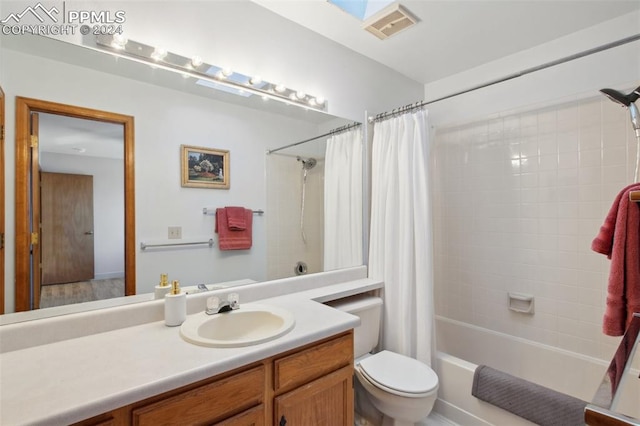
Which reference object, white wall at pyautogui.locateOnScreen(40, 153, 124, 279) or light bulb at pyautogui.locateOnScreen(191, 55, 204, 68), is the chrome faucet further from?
light bulb at pyautogui.locateOnScreen(191, 55, 204, 68)

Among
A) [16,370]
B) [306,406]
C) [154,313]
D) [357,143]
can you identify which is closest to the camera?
[16,370]

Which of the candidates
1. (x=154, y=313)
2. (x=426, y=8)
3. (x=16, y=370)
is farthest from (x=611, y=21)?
(x=16, y=370)

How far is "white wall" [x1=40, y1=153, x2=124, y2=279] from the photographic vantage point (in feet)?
4.02

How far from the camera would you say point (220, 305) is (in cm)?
139

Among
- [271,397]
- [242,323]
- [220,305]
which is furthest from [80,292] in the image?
[271,397]

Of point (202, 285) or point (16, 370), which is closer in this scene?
point (16, 370)

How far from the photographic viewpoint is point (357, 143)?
2.25m

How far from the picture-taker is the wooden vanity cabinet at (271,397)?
850mm

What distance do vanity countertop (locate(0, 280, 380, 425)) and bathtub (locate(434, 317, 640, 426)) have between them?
992 mm

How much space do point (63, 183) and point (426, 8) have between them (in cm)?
209

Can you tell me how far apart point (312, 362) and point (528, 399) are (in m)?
1.12

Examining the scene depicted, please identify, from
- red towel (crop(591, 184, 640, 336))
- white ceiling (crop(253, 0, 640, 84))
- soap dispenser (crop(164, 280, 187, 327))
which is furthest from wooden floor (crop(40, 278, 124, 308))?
red towel (crop(591, 184, 640, 336))

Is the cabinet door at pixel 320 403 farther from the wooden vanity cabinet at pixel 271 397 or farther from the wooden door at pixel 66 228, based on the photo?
the wooden door at pixel 66 228

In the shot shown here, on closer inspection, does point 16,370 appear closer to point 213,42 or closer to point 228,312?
point 228,312
